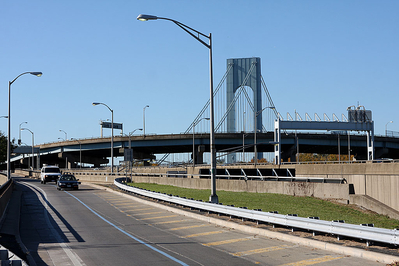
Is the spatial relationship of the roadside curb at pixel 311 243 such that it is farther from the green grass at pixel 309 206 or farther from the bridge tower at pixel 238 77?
the bridge tower at pixel 238 77

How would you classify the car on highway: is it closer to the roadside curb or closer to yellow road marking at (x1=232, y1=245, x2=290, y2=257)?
the roadside curb

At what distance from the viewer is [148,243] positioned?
13695mm

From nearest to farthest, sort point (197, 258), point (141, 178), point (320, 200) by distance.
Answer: point (197, 258) → point (320, 200) → point (141, 178)

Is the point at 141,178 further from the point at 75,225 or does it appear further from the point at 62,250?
the point at 62,250

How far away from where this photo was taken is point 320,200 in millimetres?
29250

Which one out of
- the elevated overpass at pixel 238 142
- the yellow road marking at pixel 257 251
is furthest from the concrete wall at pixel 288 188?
the elevated overpass at pixel 238 142

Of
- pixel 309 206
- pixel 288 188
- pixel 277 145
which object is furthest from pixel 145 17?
pixel 277 145

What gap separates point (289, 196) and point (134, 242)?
19.0 metres

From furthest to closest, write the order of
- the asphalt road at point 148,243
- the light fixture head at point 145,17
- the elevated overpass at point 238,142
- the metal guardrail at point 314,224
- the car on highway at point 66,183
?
the elevated overpass at point 238,142
the car on highway at point 66,183
the light fixture head at point 145,17
the asphalt road at point 148,243
the metal guardrail at point 314,224

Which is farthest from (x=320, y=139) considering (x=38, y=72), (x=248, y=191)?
(x=38, y=72)

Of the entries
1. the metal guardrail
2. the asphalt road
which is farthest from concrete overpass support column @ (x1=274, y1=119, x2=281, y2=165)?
the metal guardrail

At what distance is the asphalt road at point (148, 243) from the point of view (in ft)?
36.2

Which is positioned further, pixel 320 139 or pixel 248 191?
pixel 320 139

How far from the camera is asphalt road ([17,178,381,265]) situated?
11031mm
